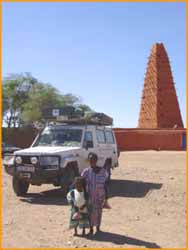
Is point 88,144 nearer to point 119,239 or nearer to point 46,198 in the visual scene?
point 46,198

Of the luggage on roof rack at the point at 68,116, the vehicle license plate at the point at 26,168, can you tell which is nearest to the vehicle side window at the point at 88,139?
the luggage on roof rack at the point at 68,116

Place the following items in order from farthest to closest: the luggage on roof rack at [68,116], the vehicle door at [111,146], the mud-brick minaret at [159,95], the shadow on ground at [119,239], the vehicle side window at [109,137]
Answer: the mud-brick minaret at [159,95] < the vehicle side window at [109,137] < the vehicle door at [111,146] < the luggage on roof rack at [68,116] < the shadow on ground at [119,239]

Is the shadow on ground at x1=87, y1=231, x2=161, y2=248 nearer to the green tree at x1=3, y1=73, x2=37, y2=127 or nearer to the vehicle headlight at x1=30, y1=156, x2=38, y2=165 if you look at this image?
the vehicle headlight at x1=30, y1=156, x2=38, y2=165

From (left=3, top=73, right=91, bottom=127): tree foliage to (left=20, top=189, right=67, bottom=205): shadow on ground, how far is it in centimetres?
3407

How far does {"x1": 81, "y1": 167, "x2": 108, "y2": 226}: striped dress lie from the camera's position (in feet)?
22.2

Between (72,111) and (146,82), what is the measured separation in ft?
170

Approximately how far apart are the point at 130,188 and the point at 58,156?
340 cm

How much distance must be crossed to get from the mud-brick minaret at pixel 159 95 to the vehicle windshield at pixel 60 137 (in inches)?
1908

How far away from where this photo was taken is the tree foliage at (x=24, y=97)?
46250 millimetres

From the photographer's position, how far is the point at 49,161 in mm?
10500

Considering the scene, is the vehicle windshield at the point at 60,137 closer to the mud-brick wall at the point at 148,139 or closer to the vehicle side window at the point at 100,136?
the vehicle side window at the point at 100,136

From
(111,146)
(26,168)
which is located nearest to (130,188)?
(111,146)

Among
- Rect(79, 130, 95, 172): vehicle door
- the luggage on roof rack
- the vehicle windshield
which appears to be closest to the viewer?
Rect(79, 130, 95, 172): vehicle door

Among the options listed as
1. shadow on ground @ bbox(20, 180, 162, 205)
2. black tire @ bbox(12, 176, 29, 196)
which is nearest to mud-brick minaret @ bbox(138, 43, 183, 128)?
shadow on ground @ bbox(20, 180, 162, 205)
